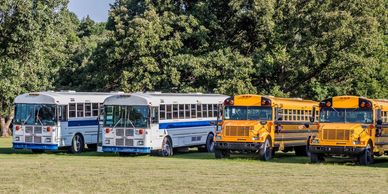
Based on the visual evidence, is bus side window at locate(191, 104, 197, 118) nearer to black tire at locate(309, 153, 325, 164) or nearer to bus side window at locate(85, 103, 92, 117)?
bus side window at locate(85, 103, 92, 117)

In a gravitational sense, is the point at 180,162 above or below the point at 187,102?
below

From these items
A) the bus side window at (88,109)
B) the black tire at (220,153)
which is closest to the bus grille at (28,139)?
the bus side window at (88,109)

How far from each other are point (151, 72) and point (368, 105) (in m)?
25.2

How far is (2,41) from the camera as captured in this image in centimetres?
4822

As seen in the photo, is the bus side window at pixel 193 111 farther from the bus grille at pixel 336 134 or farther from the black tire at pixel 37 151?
the bus grille at pixel 336 134

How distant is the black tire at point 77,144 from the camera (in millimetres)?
34656

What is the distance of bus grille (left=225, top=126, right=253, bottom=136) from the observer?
30109mm

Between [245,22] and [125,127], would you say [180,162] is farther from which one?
[245,22]

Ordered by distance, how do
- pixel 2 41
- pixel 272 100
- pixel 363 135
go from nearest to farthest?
pixel 363 135 < pixel 272 100 < pixel 2 41

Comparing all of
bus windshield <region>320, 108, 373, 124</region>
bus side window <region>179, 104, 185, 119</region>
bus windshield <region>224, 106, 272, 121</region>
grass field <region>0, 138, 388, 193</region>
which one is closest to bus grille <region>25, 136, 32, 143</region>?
grass field <region>0, 138, 388, 193</region>

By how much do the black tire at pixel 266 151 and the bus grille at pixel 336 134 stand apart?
2594 millimetres

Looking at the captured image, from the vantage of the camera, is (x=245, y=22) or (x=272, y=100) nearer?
(x=272, y=100)

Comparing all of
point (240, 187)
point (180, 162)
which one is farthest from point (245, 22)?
point (240, 187)

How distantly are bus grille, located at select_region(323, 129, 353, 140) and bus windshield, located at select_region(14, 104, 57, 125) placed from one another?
1167 centimetres
